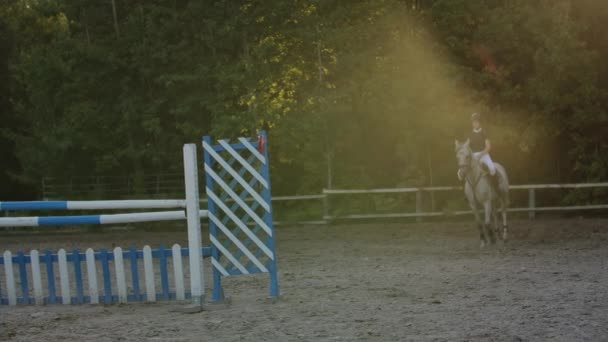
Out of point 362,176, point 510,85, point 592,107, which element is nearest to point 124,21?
point 362,176

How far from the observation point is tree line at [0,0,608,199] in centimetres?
2569

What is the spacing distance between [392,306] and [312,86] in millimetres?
21308

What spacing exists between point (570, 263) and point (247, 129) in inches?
634

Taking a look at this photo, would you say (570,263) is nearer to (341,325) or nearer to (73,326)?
(341,325)

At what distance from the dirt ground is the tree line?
387 inches

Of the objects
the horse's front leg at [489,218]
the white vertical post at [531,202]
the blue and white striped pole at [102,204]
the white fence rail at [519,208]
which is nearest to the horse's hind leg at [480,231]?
the horse's front leg at [489,218]

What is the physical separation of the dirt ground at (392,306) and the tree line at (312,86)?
9.84 metres

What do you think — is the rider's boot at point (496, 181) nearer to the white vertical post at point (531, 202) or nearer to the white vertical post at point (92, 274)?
the white vertical post at point (531, 202)

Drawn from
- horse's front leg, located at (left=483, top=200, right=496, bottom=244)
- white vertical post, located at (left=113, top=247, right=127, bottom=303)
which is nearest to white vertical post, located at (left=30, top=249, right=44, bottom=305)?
white vertical post, located at (left=113, top=247, right=127, bottom=303)

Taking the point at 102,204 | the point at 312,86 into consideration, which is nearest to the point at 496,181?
the point at 102,204

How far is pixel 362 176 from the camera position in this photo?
29969mm

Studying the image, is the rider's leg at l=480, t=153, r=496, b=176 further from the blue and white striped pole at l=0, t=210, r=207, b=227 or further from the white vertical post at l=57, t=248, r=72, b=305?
the white vertical post at l=57, t=248, r=72, b=305

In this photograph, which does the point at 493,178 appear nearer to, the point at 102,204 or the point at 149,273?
the point at 149,273

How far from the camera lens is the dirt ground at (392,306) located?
7.77m
